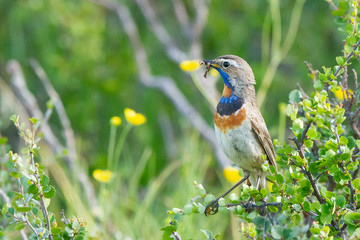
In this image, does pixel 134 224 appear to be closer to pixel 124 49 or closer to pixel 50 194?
pixel 50 194

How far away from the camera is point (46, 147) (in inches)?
179

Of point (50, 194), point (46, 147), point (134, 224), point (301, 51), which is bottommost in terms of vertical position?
point (50, 194)

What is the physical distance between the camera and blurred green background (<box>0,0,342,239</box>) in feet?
17.3

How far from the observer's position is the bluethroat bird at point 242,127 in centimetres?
292

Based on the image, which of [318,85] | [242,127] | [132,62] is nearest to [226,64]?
[242,127]

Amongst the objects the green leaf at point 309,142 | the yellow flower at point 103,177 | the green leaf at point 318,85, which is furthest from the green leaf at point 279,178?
the yellow flower at point 103,177

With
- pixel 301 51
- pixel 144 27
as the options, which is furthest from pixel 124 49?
pixel 301 51

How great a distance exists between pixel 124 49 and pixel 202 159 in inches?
76.0

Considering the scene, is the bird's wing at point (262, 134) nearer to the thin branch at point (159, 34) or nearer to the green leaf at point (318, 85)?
the green leaf at point (318, 85)

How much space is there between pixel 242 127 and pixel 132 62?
3137mm

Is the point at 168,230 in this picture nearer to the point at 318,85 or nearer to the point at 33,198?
the point at 33,198

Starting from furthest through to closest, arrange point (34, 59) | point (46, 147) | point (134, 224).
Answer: point (34, 59) → point (46, 147) → point (134, 224)

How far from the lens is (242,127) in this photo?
2.94m

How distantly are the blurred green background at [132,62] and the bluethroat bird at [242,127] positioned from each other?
1.68 m
